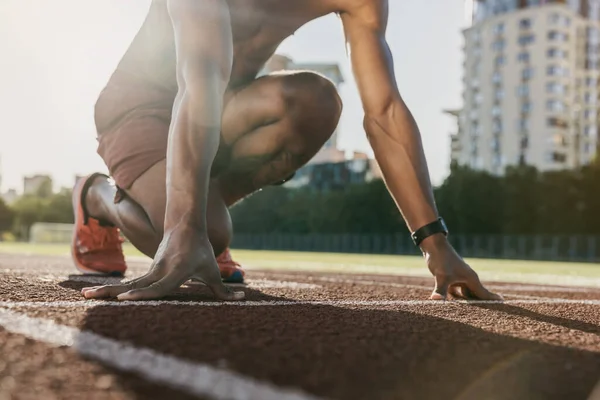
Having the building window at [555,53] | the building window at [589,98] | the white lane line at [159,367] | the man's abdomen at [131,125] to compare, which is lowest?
the white lane line at [159,367]

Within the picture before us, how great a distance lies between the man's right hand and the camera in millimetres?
2227

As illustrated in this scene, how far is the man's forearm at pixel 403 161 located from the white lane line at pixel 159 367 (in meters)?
1.69

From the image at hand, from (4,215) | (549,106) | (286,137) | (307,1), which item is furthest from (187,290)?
(4,215)

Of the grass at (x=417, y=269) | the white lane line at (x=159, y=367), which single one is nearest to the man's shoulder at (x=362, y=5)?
the white lane line at (x=159, y=367)

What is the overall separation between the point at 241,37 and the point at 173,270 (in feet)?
5.74

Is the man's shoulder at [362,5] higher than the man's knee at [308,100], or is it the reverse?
the man's shoulder at [362,5]

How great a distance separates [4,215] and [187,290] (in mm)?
93767

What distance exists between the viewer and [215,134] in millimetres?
2549

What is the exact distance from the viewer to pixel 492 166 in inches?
2803

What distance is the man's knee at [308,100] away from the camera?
12.0 feet

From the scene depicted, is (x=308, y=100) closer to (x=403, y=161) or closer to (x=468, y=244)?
(x=403, y=161)

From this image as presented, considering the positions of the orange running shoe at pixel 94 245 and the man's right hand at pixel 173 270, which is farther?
the orange running shoe at pixel 94 245

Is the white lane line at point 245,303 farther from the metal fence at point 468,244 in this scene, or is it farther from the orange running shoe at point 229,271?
the metal fence at point 468,244

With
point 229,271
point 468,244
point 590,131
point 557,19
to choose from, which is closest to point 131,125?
point 229,271
